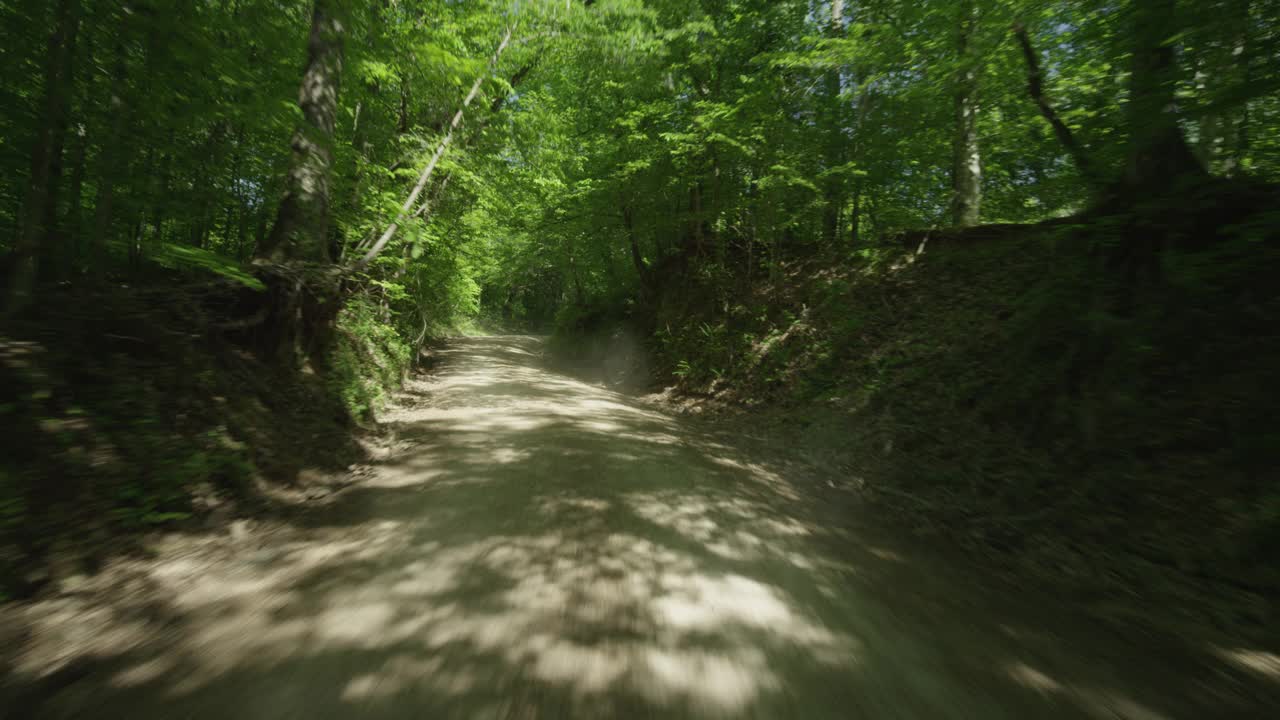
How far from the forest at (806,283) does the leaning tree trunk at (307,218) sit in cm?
4

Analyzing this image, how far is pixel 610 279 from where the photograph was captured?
878 inches

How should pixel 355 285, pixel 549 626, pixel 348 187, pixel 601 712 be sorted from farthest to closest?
pixel 355 285
pixel 348 187
pixel 549 626
pixel 601 712

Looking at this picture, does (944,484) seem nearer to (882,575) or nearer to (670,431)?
(882,575)

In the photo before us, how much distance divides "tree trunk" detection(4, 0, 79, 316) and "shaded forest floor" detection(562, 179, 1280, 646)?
748 centimetres

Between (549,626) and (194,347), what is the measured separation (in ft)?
14.5

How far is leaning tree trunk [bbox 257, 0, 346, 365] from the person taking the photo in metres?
5.75

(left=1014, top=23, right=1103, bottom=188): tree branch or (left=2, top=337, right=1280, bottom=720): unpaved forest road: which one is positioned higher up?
(left=1014, top=23, right=1103, bottom=188): tree branch

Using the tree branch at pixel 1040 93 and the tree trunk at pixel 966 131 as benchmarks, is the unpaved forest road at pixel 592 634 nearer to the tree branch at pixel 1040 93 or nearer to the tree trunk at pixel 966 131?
the tree branch at pixel 1040 93

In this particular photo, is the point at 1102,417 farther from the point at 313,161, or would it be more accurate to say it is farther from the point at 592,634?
the point at 313,161

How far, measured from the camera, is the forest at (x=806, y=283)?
11.0 ft

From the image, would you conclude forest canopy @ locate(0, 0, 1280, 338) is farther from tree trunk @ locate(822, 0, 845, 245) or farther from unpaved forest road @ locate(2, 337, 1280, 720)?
unpaved forest road @ locate(2, 337, 1280, 720)

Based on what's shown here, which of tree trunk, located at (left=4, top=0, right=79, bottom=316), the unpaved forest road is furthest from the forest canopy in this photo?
the unpaved forest road

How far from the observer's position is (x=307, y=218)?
6.10m

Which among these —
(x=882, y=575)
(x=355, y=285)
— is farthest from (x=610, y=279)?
(x=882, y=575)
